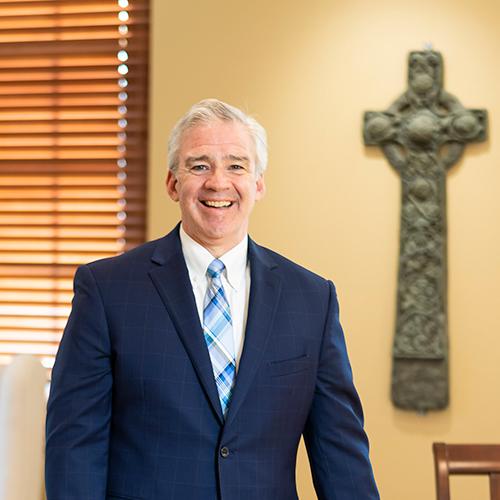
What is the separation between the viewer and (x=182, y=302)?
5.73ft

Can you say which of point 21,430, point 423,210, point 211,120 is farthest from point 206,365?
point 423,210

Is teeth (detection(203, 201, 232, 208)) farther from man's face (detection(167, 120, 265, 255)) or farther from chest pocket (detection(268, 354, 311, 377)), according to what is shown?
chest pocket (detection(268, 354, 311, 377))

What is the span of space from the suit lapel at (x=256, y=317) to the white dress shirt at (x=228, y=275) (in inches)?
1.2

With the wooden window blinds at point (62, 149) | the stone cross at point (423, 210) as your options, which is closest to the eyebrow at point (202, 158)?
the stone cross at point (423, 210)

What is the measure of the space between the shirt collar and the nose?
137 millimetres

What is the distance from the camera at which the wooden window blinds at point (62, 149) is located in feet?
10.6

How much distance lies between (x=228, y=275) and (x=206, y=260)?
0.05 m

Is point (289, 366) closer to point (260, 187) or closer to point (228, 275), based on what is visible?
point (228, 275)

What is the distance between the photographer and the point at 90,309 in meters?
1.72

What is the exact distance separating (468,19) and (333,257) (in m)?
0.83

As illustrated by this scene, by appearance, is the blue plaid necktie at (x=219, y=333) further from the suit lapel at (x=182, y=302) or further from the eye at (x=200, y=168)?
the eye at (x=200, y=168)

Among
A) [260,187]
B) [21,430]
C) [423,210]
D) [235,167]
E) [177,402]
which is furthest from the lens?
[423,210]

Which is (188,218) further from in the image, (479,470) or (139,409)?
(479,470)

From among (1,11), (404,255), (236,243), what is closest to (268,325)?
(236,243)
